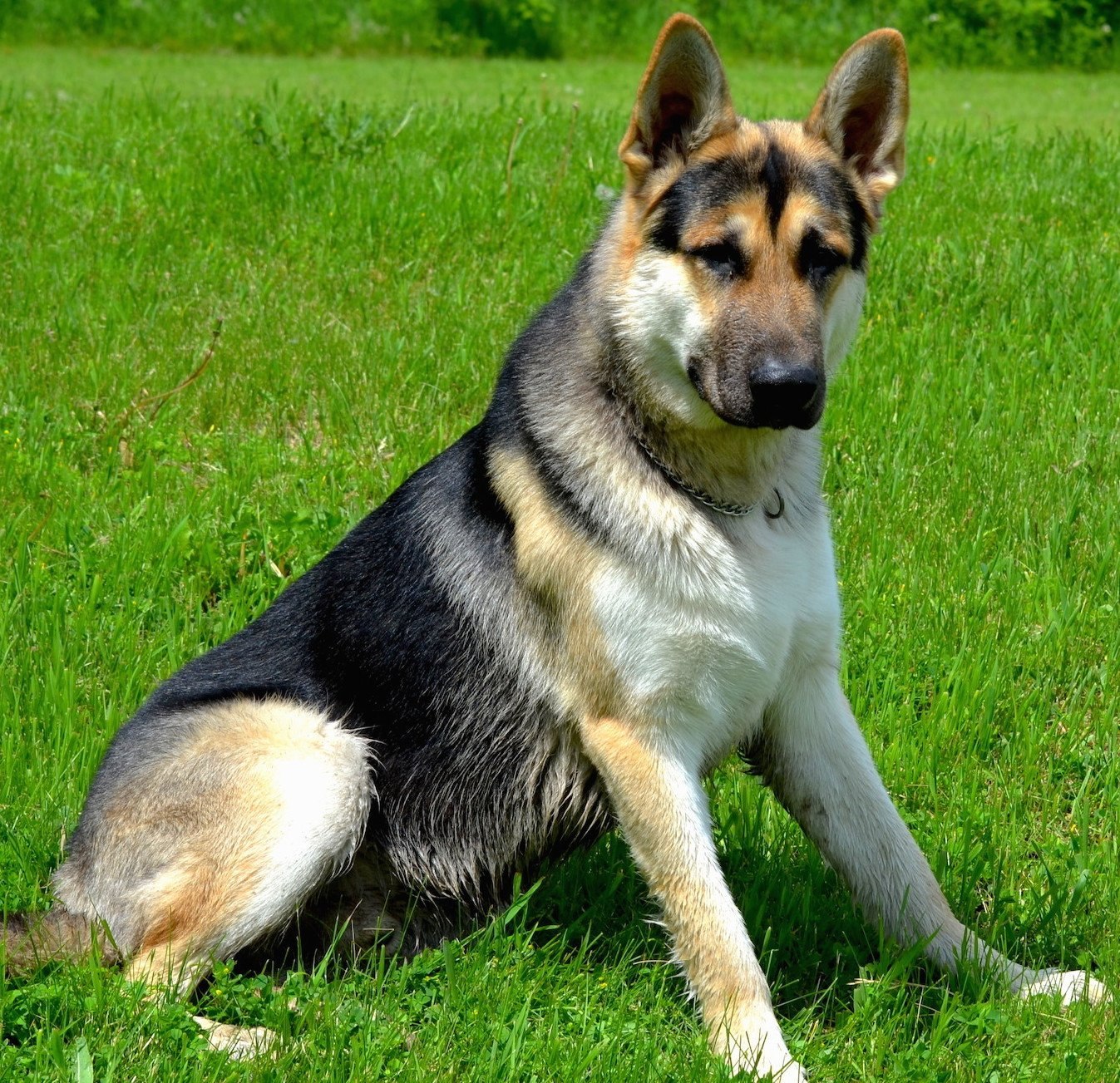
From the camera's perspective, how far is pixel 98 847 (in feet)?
11.4

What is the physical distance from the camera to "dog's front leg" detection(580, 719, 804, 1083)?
10.5 feet

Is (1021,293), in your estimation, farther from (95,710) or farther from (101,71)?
(101,71)

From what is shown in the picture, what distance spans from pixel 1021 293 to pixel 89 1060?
570 cm

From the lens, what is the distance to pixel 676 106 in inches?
138

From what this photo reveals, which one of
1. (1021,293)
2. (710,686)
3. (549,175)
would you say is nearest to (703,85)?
(710,686)

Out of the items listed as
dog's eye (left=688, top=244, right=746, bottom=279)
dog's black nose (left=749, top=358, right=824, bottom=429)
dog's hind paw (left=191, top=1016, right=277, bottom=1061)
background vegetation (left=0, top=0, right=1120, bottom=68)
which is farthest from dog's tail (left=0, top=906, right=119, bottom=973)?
background vegetation (left=0, top=0, right=1120, bottom=68)

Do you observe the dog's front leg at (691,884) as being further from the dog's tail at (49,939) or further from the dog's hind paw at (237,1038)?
the dog's tail at (49,939)

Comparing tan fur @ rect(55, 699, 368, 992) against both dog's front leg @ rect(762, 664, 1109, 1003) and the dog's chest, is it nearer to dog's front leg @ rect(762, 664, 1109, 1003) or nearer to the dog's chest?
the dog's chest

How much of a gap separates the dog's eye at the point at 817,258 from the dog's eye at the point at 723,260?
15 cm

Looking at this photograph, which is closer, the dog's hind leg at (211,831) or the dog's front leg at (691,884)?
the dog's front leg at (691,884)

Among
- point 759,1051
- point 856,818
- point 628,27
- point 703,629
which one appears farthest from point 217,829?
point 628,27

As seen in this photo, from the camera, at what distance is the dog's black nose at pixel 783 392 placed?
10.4ft

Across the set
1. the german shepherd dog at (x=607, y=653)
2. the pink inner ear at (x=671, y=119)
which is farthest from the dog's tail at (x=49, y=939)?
the pink inner ear at (x=671, y=119)

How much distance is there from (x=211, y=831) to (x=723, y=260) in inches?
73.1
